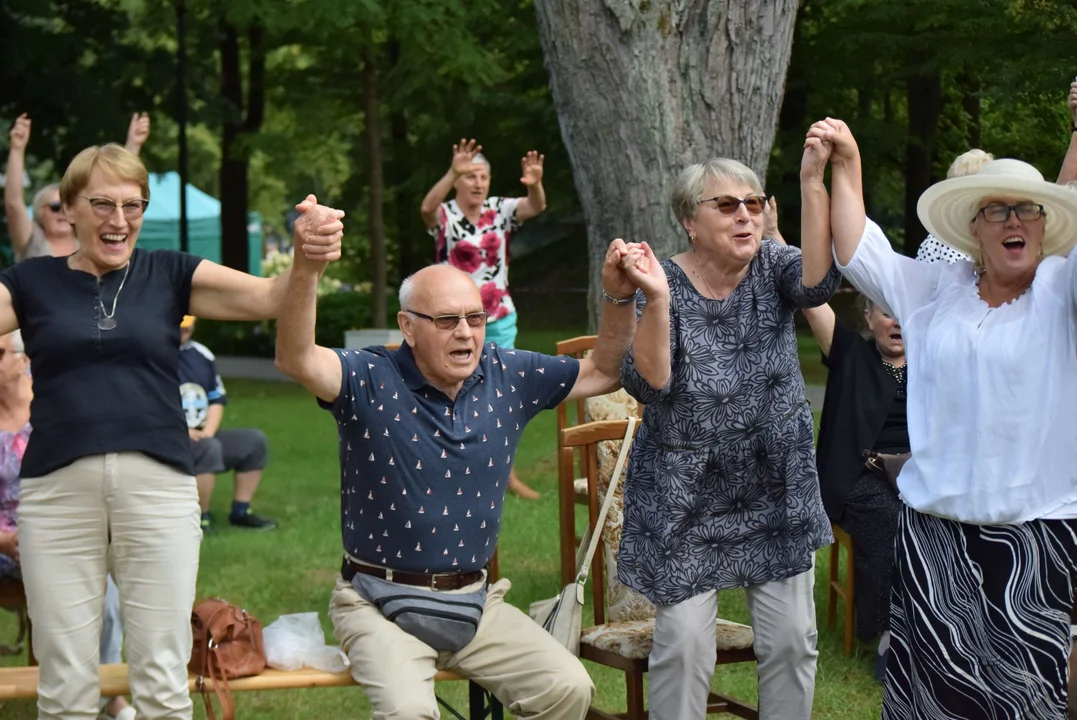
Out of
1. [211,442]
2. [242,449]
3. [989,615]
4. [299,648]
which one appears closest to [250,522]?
[242,449]

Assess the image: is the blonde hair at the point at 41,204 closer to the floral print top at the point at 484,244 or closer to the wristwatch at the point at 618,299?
the floral print top at the point at 484,244

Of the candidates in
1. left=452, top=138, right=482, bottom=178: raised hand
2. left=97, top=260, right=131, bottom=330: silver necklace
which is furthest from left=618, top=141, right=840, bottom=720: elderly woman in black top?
left=452, top=138, right=482, bottom=178: raised hand

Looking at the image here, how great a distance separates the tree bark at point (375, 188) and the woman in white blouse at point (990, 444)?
594 inches

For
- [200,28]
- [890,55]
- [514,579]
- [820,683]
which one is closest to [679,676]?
[820,683]

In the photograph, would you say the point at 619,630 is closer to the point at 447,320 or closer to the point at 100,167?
the point at 447,320

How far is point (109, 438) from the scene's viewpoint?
3967 mm

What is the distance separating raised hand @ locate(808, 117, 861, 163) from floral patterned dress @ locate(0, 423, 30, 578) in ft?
10.2

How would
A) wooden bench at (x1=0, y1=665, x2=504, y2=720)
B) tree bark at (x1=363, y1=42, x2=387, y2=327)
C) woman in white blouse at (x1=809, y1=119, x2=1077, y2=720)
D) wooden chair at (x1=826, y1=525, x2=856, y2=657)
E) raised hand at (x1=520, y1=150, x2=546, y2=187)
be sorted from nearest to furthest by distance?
woman in white blouse at (x1=809, y1=119, x2=1077, y2=720), wooden bench at (x1=0, y1=665, x2=504, y2=720), wooden chair at (x1=826, y1=525, x2=856, y2=657), raised hand at (x1=520, y1=150, x2=546, y2=187), tree bark at (x1=363, y1=42, x2=387, y2=327)

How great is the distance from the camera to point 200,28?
67.7ft

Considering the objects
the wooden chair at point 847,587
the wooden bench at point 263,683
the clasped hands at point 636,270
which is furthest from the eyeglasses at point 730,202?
the wooden chair at point 847,587

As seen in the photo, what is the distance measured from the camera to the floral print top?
28.7 feet

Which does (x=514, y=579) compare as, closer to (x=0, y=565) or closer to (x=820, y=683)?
(x=820, y=683)

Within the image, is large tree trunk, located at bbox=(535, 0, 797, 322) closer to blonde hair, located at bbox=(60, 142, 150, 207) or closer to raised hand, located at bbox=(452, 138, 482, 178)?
raised hand, located at bbox=(452, 138, 482, 178)

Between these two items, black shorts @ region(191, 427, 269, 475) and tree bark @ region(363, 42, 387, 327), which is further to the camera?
tree bark @ region(363, 42, 387, 327)
